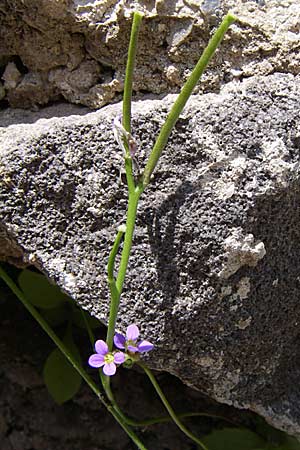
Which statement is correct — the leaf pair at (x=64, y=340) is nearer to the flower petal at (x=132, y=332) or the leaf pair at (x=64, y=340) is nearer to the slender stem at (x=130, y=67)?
the flower petal at (x=132, y=332)

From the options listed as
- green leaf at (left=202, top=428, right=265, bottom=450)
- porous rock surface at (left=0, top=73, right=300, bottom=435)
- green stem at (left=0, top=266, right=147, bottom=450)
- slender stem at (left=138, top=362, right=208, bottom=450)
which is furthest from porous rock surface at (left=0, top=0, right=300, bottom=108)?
green leaf at (left=202, top=428, right=265, bottom=450)

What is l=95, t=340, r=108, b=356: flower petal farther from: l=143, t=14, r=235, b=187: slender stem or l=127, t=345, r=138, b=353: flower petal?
l=143, t=14, r=235, b=187: slender stem

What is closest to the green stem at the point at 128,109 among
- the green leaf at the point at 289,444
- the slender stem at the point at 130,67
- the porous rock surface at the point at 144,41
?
the slender stem at the point at 130,67

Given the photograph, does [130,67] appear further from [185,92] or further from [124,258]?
[124,258]

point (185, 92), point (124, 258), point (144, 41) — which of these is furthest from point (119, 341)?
point (144, 41)

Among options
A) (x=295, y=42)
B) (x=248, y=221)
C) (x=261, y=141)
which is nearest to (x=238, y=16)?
(x=295, y=42)
